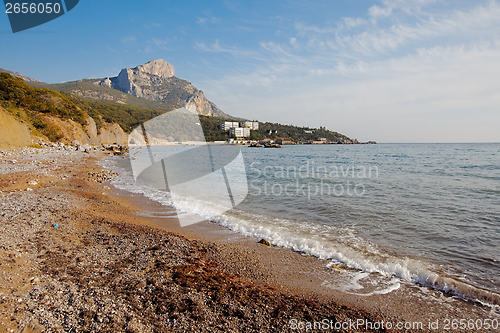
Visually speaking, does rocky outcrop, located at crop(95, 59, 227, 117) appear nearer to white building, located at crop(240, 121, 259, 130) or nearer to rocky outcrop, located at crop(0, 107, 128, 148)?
white building, located at crop(240, 121, 259, 130)

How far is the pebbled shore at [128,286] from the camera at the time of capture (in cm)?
260

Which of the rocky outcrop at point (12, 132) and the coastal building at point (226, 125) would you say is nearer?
the rocky outcrop at point (12, 132)

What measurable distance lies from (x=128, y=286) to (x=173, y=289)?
632 mm

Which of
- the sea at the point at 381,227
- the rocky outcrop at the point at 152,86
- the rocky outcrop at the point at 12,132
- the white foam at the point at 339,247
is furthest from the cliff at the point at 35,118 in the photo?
the rocky outcrop at the point at 152,86

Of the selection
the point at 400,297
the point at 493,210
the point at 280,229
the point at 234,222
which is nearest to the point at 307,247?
the point at 280,229

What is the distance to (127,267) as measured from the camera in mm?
3896

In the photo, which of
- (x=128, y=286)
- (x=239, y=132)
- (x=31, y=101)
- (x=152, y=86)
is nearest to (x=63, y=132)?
(x=31, y=101)

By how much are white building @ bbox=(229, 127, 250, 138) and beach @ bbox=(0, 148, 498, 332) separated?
127002mm

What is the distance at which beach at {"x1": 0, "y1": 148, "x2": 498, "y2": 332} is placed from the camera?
2.66 metres

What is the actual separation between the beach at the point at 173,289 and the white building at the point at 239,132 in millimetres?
127002

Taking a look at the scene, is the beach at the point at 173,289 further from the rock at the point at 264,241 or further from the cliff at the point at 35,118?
the cliff at the point at 35,118

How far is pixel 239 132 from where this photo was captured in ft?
438

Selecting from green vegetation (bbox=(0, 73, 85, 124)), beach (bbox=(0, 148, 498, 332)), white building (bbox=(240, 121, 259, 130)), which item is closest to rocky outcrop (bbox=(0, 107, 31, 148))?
green vegetation (bbox=(0, 73, 85, 124))

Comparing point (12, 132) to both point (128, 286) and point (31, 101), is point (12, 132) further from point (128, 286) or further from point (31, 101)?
point (128, 286)
